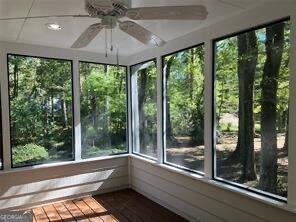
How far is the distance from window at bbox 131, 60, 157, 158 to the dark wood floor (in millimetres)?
788

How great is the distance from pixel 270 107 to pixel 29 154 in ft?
10.9

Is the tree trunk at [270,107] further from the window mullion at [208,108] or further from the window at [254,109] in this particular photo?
the window mullion at [208,108]

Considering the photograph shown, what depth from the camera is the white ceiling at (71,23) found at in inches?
91.6

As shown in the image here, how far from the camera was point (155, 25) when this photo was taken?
2988 mm

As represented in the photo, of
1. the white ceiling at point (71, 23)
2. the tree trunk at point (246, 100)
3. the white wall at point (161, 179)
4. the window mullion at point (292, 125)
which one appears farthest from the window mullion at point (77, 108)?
the window mullion at point (292, 125)

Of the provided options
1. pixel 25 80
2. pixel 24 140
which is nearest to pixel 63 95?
pixel 25 80

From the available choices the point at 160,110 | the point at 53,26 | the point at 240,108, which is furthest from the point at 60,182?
the point at 240,108

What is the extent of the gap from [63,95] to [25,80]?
584mm

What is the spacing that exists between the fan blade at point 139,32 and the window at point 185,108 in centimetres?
134

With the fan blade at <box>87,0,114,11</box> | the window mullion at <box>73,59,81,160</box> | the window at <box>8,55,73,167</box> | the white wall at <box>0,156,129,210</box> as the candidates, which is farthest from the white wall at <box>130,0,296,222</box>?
the fan blade at <box>87,0,114,11</box>

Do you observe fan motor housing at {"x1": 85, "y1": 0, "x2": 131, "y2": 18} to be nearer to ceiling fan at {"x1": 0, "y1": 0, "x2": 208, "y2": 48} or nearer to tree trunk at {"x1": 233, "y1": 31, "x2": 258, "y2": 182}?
ceiling fan at {"x1": 0, "y1": 0, "x2": 208, "y2": 48}

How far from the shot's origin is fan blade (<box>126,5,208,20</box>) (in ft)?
5.22

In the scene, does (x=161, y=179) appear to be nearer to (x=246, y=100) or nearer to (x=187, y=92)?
(x=187, y=92)

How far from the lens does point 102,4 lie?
153 cm
